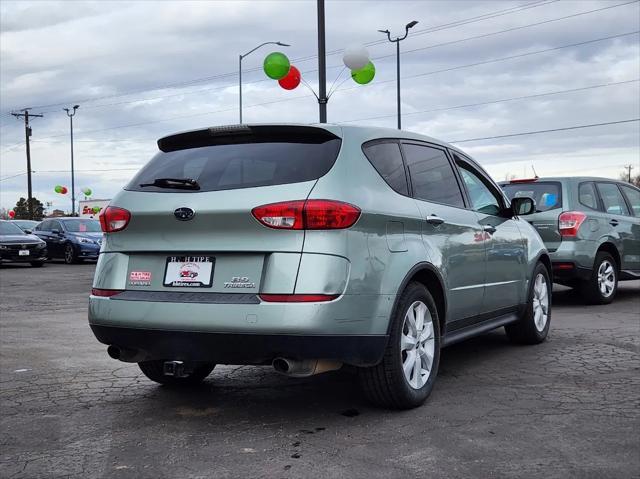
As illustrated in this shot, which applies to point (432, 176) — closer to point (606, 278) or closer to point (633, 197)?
point (606, 278)

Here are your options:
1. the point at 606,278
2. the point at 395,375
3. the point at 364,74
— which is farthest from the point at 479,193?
the point at 364,74

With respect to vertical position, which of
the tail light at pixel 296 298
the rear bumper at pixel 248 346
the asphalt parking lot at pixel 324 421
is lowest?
the asphalt parking lot at pixel 324 421

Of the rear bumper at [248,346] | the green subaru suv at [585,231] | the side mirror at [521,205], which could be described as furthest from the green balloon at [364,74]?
the rear bumper at [248,346]

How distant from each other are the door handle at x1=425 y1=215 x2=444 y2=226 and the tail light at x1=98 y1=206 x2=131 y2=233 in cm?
187

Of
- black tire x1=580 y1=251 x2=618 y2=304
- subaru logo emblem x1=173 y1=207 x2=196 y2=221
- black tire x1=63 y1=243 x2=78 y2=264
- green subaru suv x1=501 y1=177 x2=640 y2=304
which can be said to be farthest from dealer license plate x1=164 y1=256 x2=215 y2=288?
black tire x1=63 y1=243 x2=78 y2=264

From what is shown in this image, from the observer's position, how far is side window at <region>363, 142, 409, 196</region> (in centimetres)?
470

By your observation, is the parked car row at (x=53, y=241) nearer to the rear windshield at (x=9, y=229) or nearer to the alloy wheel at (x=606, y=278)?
the rear windshield at (x=9, y=229)

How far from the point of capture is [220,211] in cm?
426

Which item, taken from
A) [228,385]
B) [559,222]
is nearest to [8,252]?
[559,222]

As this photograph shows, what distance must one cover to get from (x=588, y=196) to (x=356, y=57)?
647cm

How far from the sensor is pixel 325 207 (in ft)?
13.5

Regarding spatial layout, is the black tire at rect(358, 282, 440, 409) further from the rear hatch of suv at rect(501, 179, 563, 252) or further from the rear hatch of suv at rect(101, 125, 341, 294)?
the rear hatch of suv at rect(501, 179, 563, 252)

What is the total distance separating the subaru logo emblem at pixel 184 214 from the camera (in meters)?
4.34

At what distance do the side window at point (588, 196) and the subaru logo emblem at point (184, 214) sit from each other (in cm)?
694
